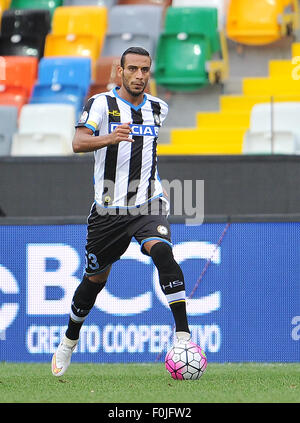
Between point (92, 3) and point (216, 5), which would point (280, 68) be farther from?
point (92, 3)

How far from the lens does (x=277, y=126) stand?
33.7ft

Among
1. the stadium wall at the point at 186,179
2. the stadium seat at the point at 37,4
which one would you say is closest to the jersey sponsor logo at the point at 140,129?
the stadium wall at the point at 186,179

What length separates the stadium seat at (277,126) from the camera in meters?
9.95

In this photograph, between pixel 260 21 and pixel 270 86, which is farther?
pixel 260 21

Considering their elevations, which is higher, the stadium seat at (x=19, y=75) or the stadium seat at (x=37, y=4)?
the stadium seat at (x=37, y=4)

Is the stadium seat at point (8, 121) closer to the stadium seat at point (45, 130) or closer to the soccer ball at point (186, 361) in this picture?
the stadium seat at point (45, 130)

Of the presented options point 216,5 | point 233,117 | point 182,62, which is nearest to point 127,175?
point 233,117

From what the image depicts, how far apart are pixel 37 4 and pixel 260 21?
3498 mm

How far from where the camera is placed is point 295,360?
7457 millimetres

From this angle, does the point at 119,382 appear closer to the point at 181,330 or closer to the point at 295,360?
the point at 181,330

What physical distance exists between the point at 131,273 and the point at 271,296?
3.70 feet

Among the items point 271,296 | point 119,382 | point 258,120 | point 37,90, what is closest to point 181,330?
point 119,382

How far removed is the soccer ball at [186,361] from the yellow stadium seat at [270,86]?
238 inches
